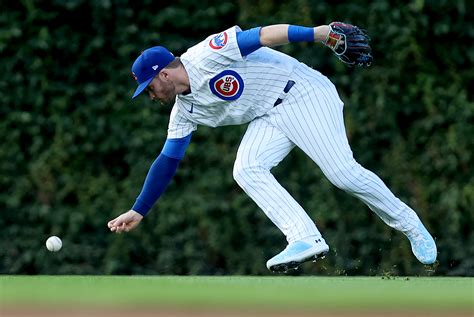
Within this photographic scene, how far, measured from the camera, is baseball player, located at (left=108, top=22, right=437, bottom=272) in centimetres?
754

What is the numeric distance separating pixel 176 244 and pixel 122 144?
1105mm

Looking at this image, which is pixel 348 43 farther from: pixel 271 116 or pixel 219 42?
pixel 219 42

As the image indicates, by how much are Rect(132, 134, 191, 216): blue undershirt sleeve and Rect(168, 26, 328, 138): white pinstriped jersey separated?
27cm

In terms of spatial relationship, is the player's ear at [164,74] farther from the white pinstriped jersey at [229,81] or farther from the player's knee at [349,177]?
the player's knee at [349,177]

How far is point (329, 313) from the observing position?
5980mm

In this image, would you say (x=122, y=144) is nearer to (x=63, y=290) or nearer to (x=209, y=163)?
(x=209, y=163)

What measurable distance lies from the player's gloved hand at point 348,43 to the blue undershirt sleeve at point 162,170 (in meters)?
1.32

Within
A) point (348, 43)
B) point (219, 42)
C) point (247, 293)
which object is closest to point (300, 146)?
point (348, 43)

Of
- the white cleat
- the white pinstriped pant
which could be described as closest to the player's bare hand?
the white pinstriped pant

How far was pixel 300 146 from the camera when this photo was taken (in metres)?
7.81

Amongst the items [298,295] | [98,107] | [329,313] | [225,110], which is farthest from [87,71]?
[329,313]

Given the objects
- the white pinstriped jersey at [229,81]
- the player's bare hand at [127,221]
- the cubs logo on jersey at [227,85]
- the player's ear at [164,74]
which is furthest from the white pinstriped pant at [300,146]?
the player's bare hand at [127,221]

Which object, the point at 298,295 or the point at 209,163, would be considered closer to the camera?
the point at 298,295

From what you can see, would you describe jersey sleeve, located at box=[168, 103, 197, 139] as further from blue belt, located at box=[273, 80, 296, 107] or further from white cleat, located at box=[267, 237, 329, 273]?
white cleat, located at box=[267, 237, 329, 273]
